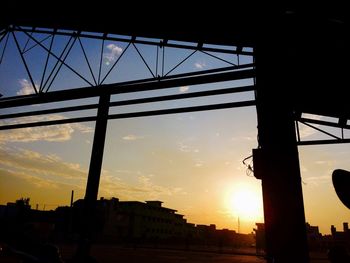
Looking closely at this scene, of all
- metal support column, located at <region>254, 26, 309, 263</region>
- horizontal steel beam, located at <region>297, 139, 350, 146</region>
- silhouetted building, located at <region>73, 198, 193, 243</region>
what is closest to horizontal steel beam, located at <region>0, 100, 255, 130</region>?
metal support column, located at <region>254, 26, 309, 263</region>

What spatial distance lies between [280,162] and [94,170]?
5040 millimetres

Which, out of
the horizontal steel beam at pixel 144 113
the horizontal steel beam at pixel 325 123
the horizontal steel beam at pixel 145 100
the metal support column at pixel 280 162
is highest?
the horizontal steel beam at pixel 325 123

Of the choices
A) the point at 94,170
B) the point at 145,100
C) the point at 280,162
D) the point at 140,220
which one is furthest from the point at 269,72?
the point at 140,220

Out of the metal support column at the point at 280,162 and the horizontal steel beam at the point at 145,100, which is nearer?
the metal support column at the point at 280,162

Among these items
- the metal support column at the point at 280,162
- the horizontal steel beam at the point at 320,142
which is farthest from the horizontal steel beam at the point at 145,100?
the horizontal steel beam at the point at 320,142

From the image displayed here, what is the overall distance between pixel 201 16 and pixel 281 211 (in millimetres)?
3592

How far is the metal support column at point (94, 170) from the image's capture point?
708 cm

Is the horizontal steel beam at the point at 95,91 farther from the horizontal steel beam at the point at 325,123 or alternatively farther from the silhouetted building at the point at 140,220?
the silhouetted building at the point at 140,220

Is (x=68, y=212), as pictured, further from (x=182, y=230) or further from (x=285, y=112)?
(x=182, y=230)

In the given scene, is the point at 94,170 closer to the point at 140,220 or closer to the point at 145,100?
the point at 145,100

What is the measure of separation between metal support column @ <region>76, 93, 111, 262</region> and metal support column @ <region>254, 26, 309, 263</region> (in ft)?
13.7

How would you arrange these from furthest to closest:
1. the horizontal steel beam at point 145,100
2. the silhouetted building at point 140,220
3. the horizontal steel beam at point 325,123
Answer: the silhouetted building at point 140,220 < the horizontal steel beam at point 325,123 < the horizontal steel beam at point 145,100

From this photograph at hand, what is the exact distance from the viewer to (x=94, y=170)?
25.4 ft

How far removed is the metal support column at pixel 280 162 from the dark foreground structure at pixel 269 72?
0.04ft
